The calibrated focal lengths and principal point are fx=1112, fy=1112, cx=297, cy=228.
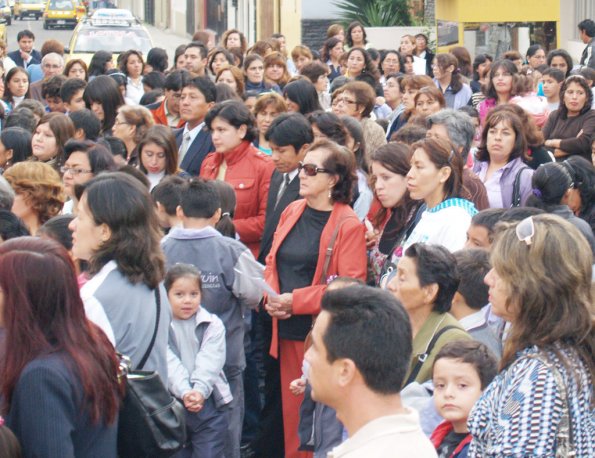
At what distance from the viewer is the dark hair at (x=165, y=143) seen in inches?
314

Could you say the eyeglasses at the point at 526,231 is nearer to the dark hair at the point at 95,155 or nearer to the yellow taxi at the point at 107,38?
the dark hair at the point at 95,155

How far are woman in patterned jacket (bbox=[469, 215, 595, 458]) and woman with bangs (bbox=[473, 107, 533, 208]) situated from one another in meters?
3.95

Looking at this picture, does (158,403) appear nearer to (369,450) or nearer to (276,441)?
(369,450)

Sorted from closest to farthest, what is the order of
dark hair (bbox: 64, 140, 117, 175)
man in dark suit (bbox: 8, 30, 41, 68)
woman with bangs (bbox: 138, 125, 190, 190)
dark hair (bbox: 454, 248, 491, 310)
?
dark hair (bbox: 454, 248, 491, 310) → dark hair (bbox: 64, 140, 117, 175) → woman with bangs (bbox: 138, 125, 190, 190) → man in dark suit (bbox: 8, 30, 41, 68)

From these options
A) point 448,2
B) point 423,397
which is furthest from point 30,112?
point 448,2

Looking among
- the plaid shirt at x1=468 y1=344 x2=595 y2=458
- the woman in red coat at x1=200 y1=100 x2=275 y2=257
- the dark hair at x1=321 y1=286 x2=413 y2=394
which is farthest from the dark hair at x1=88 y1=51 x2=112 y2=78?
the dark hair at x1=321 y1=286 x2=413 y2=394

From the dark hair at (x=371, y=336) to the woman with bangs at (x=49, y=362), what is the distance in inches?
36.1

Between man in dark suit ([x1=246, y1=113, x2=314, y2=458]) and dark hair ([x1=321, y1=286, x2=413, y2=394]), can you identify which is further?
man in dark suit ([x1=246, y1=113, x2=314, y2=458])

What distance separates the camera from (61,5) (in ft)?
179

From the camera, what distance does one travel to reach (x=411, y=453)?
2.88 metres

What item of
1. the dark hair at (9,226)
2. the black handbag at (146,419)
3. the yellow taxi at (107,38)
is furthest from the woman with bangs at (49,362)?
the yellow taxi at (107,38)

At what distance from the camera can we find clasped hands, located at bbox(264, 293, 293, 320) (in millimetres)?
6402

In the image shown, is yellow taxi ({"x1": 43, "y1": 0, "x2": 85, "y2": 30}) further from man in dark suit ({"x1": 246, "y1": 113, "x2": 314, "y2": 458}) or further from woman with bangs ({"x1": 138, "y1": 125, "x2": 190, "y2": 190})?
man in dark suit ({"x1": 246, "y1": 113, "x2": 314, "y2": 458})

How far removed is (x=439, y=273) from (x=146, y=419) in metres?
1.62
